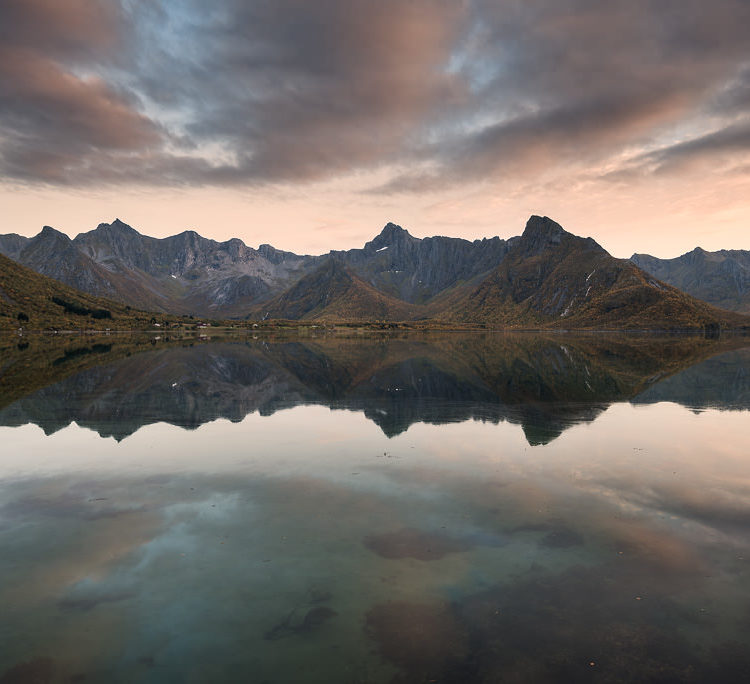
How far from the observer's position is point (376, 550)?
1708 cm

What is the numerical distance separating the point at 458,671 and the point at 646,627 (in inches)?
216

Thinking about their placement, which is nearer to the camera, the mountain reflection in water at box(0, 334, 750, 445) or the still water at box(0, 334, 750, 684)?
the still water at box(0, 334, 750, 684)

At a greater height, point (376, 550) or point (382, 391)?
point (382, 391)

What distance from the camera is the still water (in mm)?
11570

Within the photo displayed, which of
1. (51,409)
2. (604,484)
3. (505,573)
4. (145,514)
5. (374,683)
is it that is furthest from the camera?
(51,409)

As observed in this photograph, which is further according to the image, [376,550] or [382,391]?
[382,391]

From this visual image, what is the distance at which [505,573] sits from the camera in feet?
50.5

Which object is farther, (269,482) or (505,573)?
(269,482)

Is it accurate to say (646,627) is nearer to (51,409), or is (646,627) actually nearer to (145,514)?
(145,514)

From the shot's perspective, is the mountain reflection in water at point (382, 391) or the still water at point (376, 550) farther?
the mountain reflection in water at point (382, 391)

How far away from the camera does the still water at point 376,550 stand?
38.0ft

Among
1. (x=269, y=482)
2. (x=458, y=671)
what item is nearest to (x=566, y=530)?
(x=458, y=671)

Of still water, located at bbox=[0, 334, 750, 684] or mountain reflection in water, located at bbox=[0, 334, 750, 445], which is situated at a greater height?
mountain reflection in water, located at bbox=[0, 334, 750, 445]

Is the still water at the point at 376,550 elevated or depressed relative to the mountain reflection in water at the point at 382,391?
depressed
